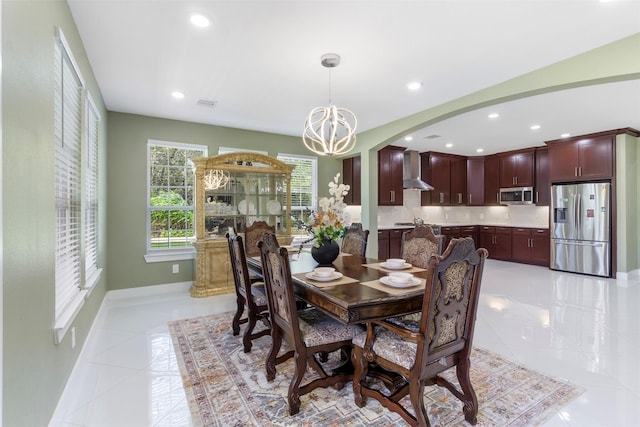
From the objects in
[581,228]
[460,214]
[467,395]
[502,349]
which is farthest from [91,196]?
[460,214]

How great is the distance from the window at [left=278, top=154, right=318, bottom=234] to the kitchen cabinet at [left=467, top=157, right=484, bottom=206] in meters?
4.31

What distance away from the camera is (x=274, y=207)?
17.6 feet

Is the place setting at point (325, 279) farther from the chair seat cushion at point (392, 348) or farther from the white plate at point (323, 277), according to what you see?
the chair seat cushion at point (392, 348)

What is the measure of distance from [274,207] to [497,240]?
5635mm

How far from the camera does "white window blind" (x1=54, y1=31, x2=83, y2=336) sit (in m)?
2.10

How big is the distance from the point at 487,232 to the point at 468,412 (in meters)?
6.94

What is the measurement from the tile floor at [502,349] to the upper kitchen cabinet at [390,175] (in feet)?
8.09

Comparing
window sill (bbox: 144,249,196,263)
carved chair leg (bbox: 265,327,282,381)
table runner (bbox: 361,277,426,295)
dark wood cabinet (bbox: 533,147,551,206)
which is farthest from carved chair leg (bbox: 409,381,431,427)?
dark wood cabinet (bbox: 533,147,551,206)

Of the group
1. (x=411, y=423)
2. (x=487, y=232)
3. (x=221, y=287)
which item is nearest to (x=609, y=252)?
(x=487, y=232)

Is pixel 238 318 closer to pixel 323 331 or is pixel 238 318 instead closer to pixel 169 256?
pixel 323 331

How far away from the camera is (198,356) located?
107 inches

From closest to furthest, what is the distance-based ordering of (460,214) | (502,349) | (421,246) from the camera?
(502,349) → (421,246) → (460,214)

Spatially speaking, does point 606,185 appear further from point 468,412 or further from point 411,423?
point 411,423

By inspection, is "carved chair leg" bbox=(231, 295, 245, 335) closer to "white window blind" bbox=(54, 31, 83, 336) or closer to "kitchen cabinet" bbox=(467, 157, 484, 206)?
"white window blind" bbox=(54, 31, 83, 336)
